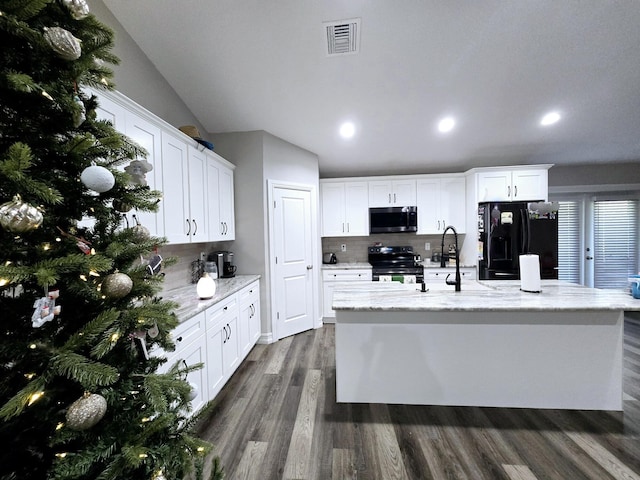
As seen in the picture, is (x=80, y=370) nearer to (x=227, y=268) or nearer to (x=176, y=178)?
(x=176, y=178)

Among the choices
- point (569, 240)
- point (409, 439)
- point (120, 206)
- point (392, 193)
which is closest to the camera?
point (120, 206)

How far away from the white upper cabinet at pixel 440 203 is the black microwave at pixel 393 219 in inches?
5.2

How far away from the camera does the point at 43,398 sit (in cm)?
62

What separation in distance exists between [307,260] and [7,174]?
3424 millimetres

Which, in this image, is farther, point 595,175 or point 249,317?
point 595,175

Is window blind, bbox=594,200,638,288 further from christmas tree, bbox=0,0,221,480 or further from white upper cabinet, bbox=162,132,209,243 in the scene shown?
christmas tree, bbox=0,0,221,480

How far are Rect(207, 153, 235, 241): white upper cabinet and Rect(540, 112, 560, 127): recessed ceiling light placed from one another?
3835 millimetres

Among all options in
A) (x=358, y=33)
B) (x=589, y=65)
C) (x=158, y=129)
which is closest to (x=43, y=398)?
(x=158, y=129)

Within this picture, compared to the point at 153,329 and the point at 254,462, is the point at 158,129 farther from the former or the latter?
the point at 254,462

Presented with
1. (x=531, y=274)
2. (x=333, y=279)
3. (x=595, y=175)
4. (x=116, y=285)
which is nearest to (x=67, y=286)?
(x=116, y=285)

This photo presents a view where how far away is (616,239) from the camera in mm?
4691

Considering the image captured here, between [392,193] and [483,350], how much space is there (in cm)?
286

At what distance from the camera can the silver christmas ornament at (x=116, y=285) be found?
27.6 inches

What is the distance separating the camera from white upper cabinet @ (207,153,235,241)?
2844 mm
